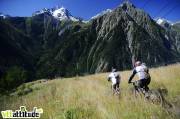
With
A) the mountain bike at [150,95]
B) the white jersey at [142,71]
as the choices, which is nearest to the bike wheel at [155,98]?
the mountain bike at [150,95]

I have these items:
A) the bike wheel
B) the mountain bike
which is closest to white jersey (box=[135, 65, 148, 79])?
the mountain bike

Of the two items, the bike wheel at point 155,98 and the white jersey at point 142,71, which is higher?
the white jersey at point 142,71

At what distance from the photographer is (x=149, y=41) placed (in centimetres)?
17238

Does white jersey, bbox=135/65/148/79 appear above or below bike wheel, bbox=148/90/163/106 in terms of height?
above

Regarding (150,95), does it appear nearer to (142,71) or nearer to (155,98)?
(155,98)

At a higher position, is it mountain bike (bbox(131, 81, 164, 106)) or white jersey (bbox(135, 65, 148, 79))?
white jersey (bbox(135, 65, 148, 79))

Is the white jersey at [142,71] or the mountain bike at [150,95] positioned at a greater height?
the white jersey at [142,71]

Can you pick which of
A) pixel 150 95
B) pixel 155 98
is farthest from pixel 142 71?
pixel 155 98

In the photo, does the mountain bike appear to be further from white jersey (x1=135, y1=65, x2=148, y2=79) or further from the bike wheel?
white jersey (x1=135, y1=65, x2=148, y2=79)

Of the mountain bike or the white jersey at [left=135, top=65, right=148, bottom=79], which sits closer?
the mountain bike

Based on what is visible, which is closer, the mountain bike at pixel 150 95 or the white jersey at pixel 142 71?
the mountain bike at pixel 150 95

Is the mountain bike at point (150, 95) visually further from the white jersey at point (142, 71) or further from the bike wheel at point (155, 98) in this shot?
the white jersey at point (142, 71)

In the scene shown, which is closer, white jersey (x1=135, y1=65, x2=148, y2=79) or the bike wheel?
the bike wheel

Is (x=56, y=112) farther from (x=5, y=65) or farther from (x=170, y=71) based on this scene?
(x=5, y=65)
